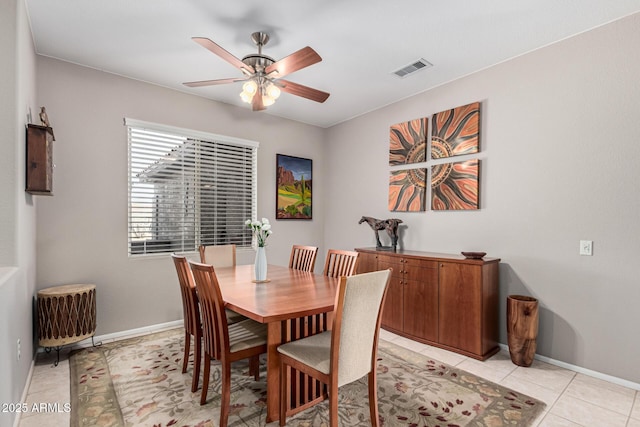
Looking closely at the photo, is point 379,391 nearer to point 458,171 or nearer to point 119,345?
point 458,171

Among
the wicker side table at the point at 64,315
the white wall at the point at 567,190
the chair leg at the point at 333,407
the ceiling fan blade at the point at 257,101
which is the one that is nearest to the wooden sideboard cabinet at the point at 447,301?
the white wall at the point at 567,190

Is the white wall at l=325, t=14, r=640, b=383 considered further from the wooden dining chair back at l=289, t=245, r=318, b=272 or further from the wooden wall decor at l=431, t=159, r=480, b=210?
the wooden dining chair back at l=289, t=245, r=318, b=272

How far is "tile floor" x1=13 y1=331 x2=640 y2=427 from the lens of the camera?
2.04m

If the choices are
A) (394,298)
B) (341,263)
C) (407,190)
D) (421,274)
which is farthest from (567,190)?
(341,263)

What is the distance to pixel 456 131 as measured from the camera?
3.55 m

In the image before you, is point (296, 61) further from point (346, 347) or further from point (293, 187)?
point (293, 187)

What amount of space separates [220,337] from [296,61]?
1.97 metres

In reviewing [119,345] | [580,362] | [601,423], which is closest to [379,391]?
[601,423]

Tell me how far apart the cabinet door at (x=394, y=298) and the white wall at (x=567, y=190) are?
0.64 meters

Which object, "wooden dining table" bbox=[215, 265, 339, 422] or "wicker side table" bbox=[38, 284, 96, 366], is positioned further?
"wicker side table" bbox=[38, 284, 96, 366]

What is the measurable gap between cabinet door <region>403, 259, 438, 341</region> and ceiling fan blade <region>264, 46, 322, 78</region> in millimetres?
2278

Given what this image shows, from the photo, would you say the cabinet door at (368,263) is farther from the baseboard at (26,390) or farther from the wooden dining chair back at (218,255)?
the baseboard at (26,390)

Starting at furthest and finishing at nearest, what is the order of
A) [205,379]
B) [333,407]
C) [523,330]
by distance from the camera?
[523,330] → [205,379] → [333,407]

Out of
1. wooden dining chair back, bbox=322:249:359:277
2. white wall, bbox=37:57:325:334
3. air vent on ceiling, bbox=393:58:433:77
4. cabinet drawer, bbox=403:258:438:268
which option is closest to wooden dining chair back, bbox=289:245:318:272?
wooden dining chair back, bbox=322:249:359:277
